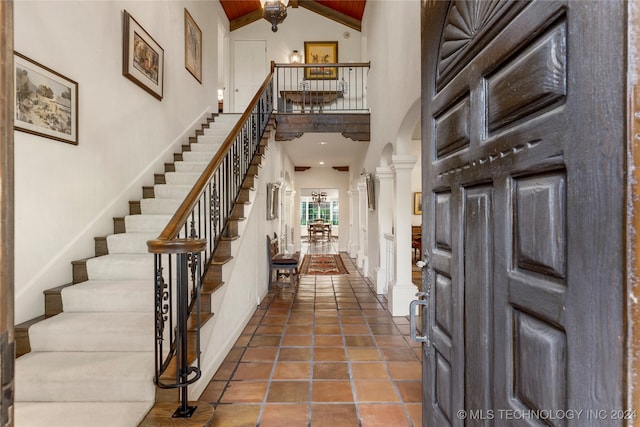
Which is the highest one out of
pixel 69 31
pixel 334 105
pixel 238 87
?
pixel 238 87

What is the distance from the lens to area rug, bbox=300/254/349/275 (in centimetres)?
711

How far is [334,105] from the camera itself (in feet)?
29.0

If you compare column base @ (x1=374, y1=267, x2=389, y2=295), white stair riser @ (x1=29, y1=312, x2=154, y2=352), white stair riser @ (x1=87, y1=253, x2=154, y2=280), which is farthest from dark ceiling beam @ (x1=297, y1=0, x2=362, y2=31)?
white stair riser @ (x1=29, y1=312, x2=154, y2=352)

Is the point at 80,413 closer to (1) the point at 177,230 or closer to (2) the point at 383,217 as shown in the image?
(1) the point at 177,230

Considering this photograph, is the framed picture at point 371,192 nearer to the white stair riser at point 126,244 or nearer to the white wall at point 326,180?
the white stair riser at point 126,244

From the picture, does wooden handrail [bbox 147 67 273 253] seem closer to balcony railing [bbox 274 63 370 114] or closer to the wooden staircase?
the wooden staircase

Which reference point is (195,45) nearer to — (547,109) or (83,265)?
(83,265)

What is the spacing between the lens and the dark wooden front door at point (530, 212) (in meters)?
0.51

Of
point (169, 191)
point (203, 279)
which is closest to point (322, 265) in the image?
point (169, 191)

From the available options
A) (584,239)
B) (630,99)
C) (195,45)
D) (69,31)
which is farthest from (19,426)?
(195,45)

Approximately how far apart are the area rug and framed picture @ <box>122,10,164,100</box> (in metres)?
4.45

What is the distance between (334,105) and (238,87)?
9.12 ft

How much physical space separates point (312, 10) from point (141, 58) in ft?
22.1

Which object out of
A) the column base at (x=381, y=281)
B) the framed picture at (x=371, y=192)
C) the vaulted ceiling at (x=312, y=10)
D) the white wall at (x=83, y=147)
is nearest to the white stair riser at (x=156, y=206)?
the white wall at (x=83, y=147)
